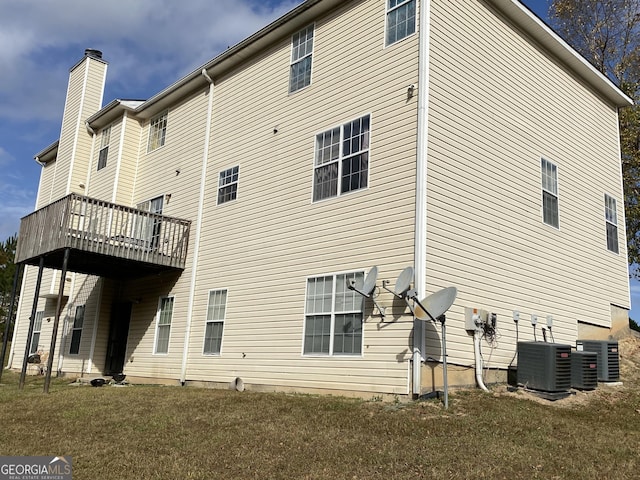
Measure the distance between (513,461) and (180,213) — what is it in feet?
38.7

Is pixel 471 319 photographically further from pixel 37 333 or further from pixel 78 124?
pixel 37 333

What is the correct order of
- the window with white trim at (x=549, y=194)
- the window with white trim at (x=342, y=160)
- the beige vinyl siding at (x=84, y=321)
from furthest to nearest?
the beige vinyl siding at (x=84, y=321)
the window with white trim at (x=549, y=194)
the window with white trim at (x=342, y=160)

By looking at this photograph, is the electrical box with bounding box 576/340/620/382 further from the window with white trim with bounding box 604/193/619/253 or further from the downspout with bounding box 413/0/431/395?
the downspout with bounding box 413/0/431/395

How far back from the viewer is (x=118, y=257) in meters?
14.4

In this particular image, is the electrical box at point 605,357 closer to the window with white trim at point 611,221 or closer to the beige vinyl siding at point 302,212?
the window with white trim at point 611,221

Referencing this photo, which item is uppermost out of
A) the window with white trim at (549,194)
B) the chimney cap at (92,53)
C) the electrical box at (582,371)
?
the chimney cap at (92,53)

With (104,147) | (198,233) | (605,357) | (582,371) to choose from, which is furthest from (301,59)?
(104,147)

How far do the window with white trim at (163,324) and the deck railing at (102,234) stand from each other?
1210mm

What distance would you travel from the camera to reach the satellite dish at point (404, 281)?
9547mm

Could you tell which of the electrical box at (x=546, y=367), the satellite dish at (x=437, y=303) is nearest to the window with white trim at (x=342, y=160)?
the satellite dish at (x=437, y=303)

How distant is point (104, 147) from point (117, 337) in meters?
6.49

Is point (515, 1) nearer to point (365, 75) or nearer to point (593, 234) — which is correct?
point (365, 75)

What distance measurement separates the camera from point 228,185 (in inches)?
584

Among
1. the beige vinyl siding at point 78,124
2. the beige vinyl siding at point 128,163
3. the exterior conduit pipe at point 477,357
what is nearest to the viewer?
the exterior conduit pipe at point 477,357
